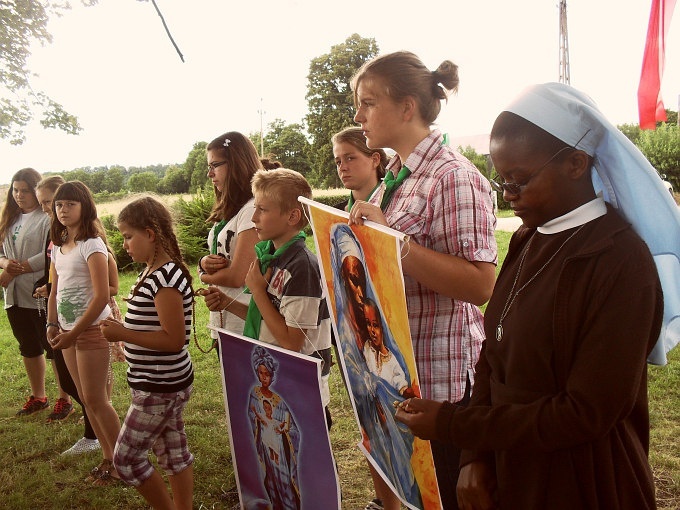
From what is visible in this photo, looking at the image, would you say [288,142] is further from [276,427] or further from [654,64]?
[276,427]

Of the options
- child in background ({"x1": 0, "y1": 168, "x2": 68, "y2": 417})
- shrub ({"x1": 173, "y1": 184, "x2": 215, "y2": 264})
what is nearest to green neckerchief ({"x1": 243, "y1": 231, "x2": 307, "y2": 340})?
child in background ({"x1": 0, "y1": 168, "x2": 68, "y2": 417})

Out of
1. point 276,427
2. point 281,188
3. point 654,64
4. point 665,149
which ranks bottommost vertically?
point 276,427

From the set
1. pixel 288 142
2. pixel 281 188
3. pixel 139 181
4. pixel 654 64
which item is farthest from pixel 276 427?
pixel 288 142

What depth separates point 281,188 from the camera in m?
2.49

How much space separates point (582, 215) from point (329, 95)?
1073 inches

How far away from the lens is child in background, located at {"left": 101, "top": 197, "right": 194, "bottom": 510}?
8.18ft

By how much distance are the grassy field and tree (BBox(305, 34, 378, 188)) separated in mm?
21972

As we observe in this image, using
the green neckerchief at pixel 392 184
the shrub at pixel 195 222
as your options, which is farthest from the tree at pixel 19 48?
the shrub at pixel 195 222

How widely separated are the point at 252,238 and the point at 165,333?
0.57 meters

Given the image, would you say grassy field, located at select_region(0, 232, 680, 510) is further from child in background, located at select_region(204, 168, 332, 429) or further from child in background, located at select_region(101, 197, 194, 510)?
child in background, located at select_region(204, 168, 332, 429)

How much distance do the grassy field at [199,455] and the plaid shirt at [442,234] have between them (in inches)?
61.6

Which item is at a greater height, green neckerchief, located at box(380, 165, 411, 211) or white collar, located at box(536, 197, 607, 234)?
green neckerchief, located at box(380, 165, 411, 211)

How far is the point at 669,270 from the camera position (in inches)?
47.9

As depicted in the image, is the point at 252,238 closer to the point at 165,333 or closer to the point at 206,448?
the point at 165,333
